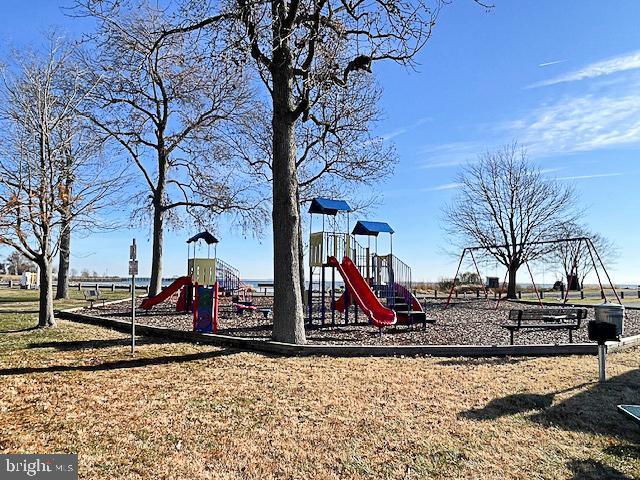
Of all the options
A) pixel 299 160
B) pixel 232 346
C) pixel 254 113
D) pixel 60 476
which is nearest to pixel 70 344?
pixel 232 346

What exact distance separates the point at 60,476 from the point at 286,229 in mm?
6171

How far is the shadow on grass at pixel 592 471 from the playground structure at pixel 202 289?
8343 millimetres

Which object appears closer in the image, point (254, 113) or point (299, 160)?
point (299, 160)

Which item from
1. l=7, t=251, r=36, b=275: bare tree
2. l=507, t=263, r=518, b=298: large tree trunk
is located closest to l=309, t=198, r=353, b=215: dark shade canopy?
l=507, t=263, r=518, b=298: large tree trunk

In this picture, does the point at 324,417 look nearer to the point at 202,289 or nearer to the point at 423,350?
the point at 423,350

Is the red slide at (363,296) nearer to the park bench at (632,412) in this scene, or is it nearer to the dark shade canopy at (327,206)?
the dark shade canopy at (327,206)

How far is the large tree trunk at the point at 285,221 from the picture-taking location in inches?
367

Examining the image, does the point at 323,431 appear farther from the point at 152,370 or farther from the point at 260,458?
the point at 152,370

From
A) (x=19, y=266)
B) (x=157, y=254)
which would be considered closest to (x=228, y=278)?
(x=157, y=254)

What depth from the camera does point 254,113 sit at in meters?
21.5

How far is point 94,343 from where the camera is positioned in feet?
33.0

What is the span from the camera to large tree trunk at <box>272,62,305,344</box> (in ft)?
30.6

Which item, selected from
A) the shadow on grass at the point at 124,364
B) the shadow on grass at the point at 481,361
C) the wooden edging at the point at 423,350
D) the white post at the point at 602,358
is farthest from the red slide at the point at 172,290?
the white post at the point at 602,358

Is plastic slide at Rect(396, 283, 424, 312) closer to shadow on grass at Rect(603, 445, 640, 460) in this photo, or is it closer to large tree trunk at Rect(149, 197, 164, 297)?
shadow on grass at Rect(603, 445, 640, 460)
